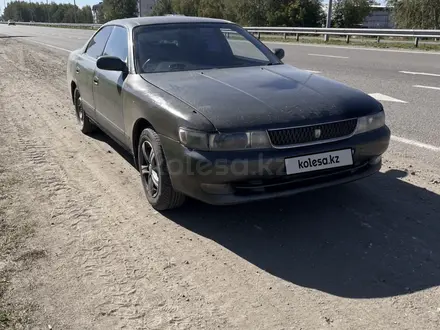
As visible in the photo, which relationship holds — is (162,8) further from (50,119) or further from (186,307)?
(186,307)

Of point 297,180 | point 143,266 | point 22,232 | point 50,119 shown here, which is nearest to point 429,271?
point 297,180

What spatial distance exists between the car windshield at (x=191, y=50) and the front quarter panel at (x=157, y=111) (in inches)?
12.4

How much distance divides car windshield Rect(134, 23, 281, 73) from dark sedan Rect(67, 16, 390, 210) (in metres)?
0.01

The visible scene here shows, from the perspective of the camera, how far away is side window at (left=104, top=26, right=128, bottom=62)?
4771 mm

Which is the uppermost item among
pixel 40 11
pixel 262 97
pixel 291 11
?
pixel 40 11

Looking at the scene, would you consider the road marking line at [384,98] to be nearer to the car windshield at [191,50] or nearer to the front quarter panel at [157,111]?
the car windshield at [191,50]

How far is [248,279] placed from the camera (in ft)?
9.84

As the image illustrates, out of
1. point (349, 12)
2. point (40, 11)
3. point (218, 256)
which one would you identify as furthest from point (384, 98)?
point (40, 11)

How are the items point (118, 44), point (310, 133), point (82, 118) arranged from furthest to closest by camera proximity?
1. point (82, 118)
2. point (118, 44)
3. point (310, 133)

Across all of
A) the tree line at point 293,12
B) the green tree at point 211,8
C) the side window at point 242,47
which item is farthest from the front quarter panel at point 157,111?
the green tree at point 211,8

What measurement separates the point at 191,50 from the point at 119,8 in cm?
9239

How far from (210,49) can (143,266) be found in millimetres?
2548

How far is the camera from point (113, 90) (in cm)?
470

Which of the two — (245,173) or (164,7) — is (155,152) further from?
(164,7)
